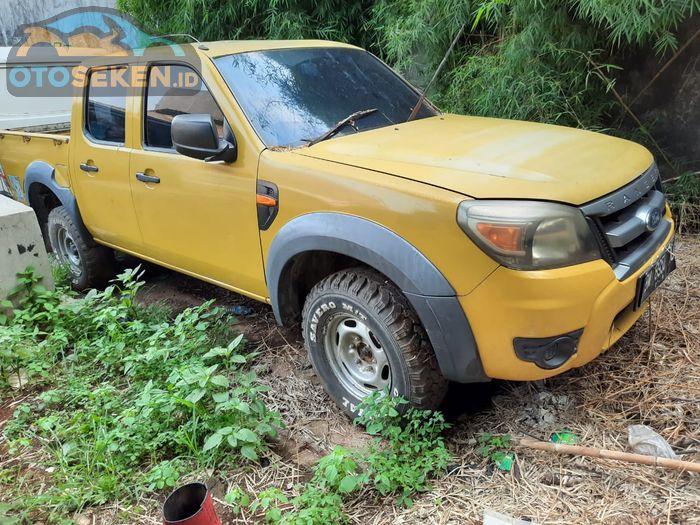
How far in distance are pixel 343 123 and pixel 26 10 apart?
1102 centimetres

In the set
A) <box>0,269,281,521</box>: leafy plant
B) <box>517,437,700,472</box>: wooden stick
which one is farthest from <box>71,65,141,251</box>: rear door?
<box>517,437,700,472</box>: wooden stick

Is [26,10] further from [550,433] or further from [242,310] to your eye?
[550,433]

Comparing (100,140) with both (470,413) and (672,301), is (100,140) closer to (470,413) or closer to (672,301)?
(470,413)

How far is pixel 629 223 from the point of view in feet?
7.42

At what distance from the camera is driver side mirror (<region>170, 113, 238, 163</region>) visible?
2.70 m

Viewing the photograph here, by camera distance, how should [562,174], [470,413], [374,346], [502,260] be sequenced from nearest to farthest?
[502,260] → [562,174] → [374,346] → [470,413]

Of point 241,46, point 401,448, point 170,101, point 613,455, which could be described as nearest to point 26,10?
point 170,101

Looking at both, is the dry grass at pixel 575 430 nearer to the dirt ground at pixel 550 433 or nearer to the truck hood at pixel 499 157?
the dirt ground at pixel 550 433

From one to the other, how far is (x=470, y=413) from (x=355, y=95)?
1846 mm

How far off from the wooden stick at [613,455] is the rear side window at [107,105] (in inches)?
121

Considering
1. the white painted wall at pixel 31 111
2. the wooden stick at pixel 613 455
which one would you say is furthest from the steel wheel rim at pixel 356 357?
the white painted wall at pixel 31 111

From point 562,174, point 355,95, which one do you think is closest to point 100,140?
point 355,95

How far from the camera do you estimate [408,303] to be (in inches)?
94.3

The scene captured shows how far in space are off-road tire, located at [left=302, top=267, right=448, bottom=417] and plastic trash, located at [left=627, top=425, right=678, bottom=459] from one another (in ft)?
2.59
